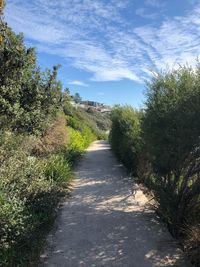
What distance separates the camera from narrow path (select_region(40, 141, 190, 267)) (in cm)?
533

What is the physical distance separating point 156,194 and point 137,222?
29.1 inches

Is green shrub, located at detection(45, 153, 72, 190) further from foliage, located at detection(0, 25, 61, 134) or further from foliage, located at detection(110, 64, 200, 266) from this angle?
foliage, located at detection(110, 64, 200, 266)

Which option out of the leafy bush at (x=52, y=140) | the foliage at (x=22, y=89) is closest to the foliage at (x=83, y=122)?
the leafy bush at (x=52, y=140)

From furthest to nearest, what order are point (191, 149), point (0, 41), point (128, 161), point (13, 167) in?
point (128, 161)
point (0, 41)
point (13, 167)
point (191, 149)

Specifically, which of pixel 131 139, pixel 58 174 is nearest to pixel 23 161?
pixel 58 174

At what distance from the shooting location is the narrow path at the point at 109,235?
5328mm

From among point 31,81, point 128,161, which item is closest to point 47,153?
point 128,161

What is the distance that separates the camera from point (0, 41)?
873 centimetres

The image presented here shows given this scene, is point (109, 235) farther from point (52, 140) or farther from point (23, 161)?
point (52, 140)

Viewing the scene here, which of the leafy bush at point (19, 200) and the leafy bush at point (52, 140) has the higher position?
the leafy bush at point (52, 140)

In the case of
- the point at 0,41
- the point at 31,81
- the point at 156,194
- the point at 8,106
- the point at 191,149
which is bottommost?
the point at 156,194

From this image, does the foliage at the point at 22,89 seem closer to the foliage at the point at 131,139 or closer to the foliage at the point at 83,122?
the foliage at the point at 131,139

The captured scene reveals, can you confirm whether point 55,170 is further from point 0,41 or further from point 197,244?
point 197,244

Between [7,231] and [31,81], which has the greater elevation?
[31,81]
